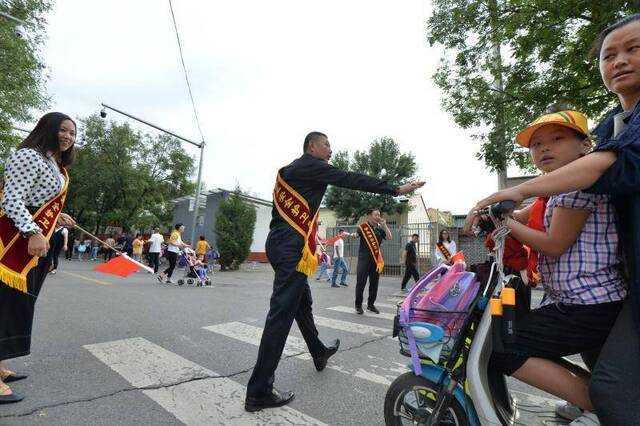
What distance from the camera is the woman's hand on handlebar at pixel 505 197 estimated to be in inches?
61.3

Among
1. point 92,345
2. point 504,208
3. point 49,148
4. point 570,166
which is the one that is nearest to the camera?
point 570,166

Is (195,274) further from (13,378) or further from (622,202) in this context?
(622,202)

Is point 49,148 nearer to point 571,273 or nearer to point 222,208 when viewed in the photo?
point 571,273

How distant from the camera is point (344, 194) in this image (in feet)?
119

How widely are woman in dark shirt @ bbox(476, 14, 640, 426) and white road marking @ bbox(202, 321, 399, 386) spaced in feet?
7.22

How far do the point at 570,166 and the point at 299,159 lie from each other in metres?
2.02

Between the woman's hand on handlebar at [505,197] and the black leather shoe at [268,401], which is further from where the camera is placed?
the black leather shoe at [268,401]

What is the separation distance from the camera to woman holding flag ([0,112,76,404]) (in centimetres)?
266

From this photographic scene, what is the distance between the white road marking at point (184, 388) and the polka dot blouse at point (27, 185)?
1.57 m

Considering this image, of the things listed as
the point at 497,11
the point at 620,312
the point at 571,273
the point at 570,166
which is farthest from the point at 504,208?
the point at 497,11

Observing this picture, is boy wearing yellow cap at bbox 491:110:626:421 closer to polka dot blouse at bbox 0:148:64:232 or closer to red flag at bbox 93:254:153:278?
polka dot blouse at bbox 0:148:64:232

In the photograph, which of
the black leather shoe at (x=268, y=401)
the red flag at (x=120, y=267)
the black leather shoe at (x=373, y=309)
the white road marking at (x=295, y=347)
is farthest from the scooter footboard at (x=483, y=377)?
the black leather shoe at (x=373, y=309)

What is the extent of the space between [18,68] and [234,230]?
1086 cm

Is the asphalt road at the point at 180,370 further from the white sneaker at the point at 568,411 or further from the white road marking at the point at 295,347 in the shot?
the white sneaker at the point at 568,411
